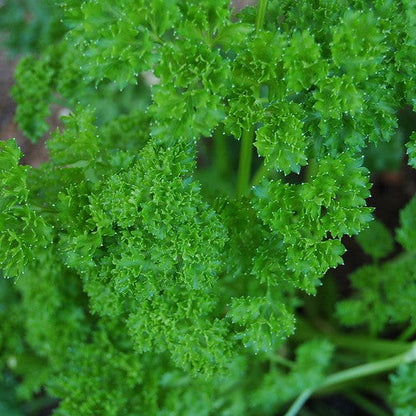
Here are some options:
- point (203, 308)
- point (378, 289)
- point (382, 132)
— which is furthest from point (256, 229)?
point (378, 289)

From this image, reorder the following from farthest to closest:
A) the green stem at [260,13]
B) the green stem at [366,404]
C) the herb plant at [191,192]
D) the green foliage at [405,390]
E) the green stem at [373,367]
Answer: the green stem at [366,404]
the green stem at [373,367]
the green foliage at [405,390]
the green stem at [260,13]
the herb plant at [191,192]

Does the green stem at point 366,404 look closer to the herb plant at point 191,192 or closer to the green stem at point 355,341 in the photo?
the green stem at point 355,341

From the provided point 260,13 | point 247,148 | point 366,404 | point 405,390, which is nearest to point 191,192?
point 247,148

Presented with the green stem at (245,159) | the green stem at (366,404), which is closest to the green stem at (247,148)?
the green stem at (245,159)

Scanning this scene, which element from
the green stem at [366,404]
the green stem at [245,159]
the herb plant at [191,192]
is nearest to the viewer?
the herb plant at [191,192]

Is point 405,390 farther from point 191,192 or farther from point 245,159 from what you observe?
point 191,192

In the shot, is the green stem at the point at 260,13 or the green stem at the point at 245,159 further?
the green stem at the point at 245,159

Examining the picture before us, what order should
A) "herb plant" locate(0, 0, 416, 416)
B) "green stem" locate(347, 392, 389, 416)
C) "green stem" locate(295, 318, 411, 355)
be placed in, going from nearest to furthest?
"herb plant" locate(0, 0, 416, 416)
"green stem" locate(295, 318, 411, 355)
"green stem" locate(347, 392, 389, 416)

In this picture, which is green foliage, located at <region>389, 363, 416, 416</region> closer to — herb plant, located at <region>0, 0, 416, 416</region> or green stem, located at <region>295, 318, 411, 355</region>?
herb plant, located at <region>0, 0, 416, 416</region>

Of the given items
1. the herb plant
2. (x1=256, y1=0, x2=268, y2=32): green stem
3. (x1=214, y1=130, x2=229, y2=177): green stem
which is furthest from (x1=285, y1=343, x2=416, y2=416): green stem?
(x1=256, y1=0, x2=268, y2=32): green stem
